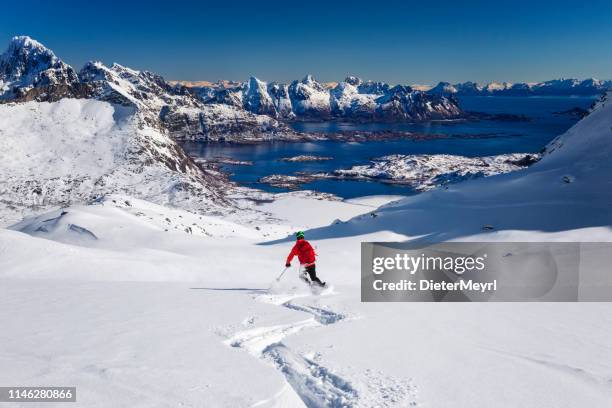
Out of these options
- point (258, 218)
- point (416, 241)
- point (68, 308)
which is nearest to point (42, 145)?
point (258, 218)

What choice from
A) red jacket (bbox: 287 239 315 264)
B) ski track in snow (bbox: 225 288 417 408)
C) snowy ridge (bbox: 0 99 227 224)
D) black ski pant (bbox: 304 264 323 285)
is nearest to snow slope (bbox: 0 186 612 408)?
ski track in snow (bbox: 225 288 417 408)

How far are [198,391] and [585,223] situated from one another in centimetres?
2996

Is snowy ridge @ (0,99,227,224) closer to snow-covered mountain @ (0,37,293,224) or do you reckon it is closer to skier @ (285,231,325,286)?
snow-covered mountain @ (0,37,293,224)

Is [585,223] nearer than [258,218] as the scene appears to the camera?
Yes

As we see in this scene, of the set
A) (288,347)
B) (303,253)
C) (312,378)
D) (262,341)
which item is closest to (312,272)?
(303,253)

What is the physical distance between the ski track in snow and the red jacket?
225 inches

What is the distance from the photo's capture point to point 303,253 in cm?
1614

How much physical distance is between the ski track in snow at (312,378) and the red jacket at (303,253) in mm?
5718

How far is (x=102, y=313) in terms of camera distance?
10.9 meters

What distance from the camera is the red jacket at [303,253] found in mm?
15930

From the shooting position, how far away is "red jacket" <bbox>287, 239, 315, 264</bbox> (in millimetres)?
15930

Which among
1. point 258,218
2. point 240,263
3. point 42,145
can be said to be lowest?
point 258,218

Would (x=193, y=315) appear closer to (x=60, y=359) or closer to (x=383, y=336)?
(x=60, y=359)

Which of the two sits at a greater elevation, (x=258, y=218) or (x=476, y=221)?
(x=476, y=221)
